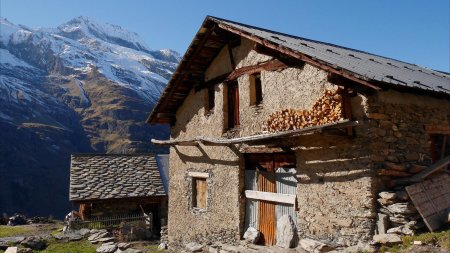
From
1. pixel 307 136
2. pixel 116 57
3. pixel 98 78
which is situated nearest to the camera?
pixel 307 136

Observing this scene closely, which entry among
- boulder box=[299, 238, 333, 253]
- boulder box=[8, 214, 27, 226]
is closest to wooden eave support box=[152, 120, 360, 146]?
boulder box=[299, 238, 333, 253]

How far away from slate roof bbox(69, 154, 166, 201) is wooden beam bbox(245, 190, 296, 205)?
34.5 ft

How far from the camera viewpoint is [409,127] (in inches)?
326

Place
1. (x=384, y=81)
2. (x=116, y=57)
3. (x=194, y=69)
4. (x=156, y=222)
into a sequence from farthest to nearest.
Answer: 1. (x=116, y=57)
2. (x=156, y=222)
3. (x=194, y=69)
4. (x=384, y=81)

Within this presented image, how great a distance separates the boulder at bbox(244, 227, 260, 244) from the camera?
35.0ft

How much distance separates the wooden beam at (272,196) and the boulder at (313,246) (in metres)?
1.20

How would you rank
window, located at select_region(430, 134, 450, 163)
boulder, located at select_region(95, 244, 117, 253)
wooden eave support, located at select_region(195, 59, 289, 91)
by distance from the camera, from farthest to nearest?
boulder, located at select_region(95, 244, 117, 253), wooden eave support, located at select_region(195, 59, 289, 91), window, located at select_region(430, 134, 450, 163)

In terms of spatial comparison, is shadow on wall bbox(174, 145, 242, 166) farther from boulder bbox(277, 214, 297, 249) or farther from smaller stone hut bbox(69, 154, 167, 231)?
smaller stone hut bbox(69, 154, 167, 231)

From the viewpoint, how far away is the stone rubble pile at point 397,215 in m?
7.17

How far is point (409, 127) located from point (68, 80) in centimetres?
13058

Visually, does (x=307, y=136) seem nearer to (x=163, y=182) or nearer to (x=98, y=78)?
(x=163, y=182)

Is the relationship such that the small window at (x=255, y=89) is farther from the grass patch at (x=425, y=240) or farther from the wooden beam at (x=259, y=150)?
the grass patch at (x=425, y=240)

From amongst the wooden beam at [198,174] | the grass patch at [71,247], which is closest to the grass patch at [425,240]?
the wooden beam at [198,174]

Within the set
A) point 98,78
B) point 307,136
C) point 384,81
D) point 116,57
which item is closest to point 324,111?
point 307,136
